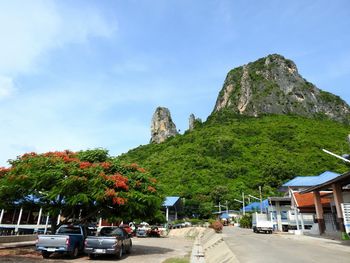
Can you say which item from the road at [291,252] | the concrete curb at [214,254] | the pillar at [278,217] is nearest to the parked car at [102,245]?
the concrete curb at [214,254]

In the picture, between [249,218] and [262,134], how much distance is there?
4381 centimetres

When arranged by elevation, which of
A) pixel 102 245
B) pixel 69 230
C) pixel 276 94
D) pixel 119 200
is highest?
pixel 276 94

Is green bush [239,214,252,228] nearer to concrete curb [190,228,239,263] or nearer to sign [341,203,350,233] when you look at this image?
sign [341,203,350,233]

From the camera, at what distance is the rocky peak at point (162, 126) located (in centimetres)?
12825

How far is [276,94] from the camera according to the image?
4978 inches

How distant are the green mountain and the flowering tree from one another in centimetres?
4750

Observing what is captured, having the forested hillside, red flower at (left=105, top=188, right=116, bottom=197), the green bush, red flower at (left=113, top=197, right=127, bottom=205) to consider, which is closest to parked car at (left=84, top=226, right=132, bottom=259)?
red flower at (left=113, top=197, right=127, bottom=205)

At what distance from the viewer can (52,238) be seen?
14242mm

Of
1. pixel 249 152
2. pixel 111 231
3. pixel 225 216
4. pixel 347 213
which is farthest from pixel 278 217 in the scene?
pixel 249 152

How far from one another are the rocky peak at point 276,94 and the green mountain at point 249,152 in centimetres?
48

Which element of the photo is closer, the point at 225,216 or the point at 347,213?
the point at 347,213

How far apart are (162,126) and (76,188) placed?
114m

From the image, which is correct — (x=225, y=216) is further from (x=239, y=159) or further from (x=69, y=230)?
(x=69, y=230)

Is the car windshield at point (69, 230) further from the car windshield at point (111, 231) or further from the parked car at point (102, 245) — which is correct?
the parked car at point (102, 245)
